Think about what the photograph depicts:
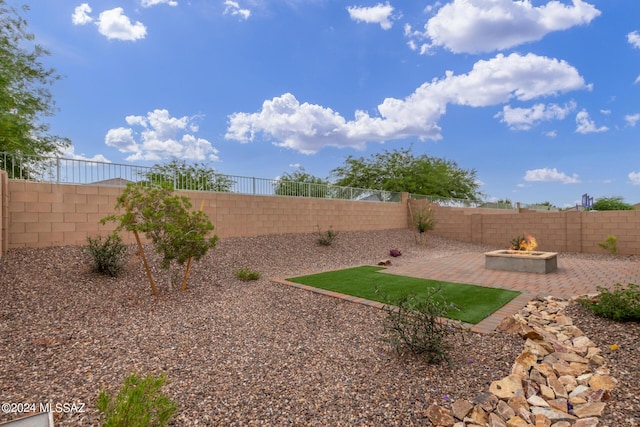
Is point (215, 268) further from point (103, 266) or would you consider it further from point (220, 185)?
point (220, 185)

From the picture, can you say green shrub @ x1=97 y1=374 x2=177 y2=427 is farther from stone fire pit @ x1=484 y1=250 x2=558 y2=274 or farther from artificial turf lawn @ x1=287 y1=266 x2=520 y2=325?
stone fire pit @ x1=484 y1=250 x2=558 y2=274

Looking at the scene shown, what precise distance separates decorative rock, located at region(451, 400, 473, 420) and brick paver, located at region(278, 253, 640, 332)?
161 centimetres

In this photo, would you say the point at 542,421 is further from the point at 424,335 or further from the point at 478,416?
the point at 424,335

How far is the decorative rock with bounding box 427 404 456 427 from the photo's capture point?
2.44 meters

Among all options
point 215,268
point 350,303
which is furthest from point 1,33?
point 350,303

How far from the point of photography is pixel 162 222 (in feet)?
18.0

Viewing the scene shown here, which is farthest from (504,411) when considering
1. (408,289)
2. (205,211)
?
(205,211)

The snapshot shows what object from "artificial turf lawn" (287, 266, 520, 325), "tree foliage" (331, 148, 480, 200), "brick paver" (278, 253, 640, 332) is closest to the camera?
"artificial turf lawn" (287, 266, 520, 325)

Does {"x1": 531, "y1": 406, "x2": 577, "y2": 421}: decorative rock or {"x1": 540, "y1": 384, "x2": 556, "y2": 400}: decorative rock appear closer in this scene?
{"x1": 531, "y1": 406, "x2": 577, "y2": 421}: decorative rock

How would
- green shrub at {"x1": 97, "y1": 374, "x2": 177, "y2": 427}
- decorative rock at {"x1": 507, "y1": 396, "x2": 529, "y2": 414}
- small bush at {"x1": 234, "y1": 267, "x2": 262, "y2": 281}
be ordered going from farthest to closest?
small bush at {"x1": 234, "y1": 267, "x2": 262, "y2": 281} < decorative rock at {"x1": 507, "y1": 396, "x2": 529, "y2": 414} < green shrub at {"x1": 97, "y1": 374, "x2": 177, "y2": 427}

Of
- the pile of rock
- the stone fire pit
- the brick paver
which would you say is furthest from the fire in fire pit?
the pile of rock

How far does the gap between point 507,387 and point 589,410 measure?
537mm

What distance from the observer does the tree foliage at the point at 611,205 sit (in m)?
26.4

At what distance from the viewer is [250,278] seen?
7.04 meters
